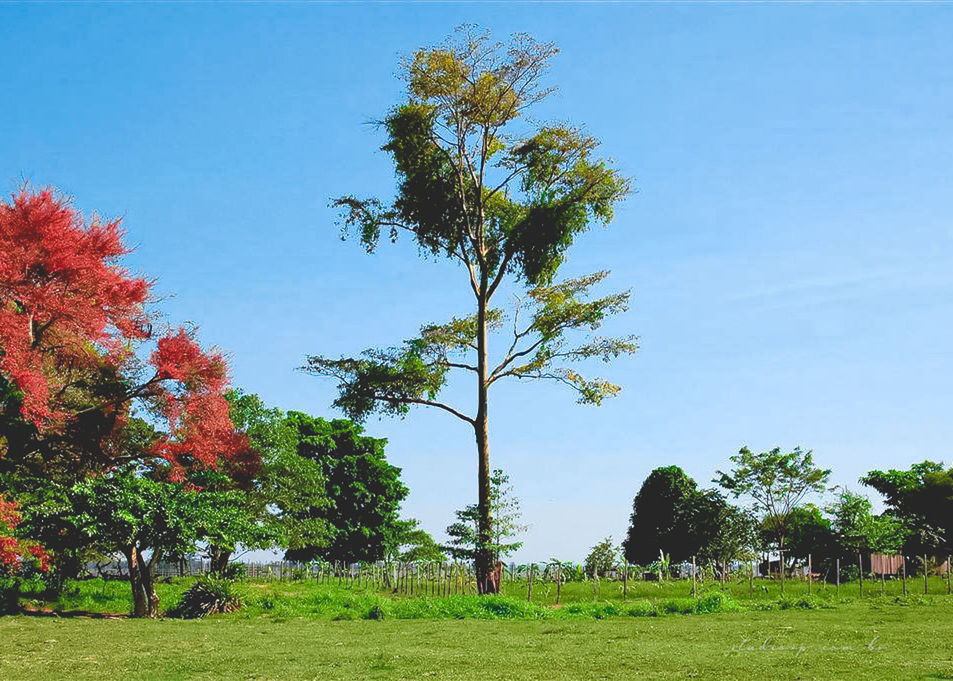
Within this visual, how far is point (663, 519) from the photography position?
55.0 meters

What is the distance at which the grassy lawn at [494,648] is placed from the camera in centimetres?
1118

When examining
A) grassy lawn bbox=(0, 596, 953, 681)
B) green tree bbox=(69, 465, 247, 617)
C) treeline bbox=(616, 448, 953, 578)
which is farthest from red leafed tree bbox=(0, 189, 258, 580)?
treeline bbox=(616, 448, 953, 578)

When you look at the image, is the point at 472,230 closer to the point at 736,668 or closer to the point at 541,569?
the point at 541,569

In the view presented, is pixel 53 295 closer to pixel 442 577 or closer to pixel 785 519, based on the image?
pixel 442 577

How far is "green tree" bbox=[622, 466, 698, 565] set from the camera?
52812 mm

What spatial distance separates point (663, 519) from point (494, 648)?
140 ft

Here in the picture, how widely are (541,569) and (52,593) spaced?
16726 mm

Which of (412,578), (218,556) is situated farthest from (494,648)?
(412,578)

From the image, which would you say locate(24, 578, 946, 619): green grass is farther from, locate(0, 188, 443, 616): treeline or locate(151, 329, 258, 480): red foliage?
locate(151, 329, 258, 480): red foliage

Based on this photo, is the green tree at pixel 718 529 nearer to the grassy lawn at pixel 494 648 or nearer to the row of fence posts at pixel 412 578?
the row of fence posts at pixel 412 578

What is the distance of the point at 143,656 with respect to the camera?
43.7 feet

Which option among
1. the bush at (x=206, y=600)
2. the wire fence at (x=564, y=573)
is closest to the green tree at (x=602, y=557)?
the wire fence at (x=564, y=573)

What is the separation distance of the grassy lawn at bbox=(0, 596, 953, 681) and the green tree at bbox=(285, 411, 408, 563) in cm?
3714

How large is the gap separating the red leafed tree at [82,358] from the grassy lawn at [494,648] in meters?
5.79
